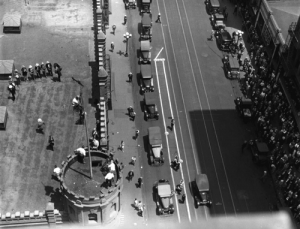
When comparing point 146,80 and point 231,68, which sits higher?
A: point 231,68

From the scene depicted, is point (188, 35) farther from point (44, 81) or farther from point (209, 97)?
point (44, 81)

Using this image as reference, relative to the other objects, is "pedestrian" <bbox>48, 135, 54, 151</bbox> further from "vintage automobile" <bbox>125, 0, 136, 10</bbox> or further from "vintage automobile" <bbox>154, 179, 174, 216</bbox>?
"vintage automobile" <bbox>125, 0, 136, 10</bbox>

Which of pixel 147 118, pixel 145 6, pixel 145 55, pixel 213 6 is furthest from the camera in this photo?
pixel 145 6

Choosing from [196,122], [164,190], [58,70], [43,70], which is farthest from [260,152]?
[43,70]

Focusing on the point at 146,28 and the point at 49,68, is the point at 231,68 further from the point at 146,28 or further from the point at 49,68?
the point at 49,68

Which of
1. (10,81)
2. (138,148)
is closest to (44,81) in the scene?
(10,81)

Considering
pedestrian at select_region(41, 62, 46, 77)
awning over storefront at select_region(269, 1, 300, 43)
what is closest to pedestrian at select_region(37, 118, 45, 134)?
pedestrian at select_region(41, 62, 46, 77)
